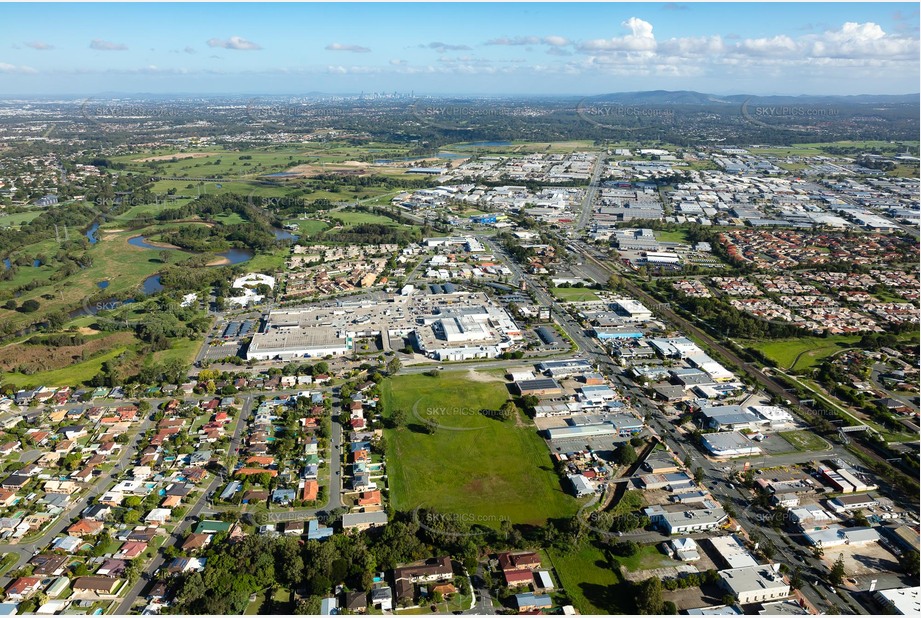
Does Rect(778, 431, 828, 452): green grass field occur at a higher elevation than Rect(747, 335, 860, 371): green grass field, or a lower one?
lower

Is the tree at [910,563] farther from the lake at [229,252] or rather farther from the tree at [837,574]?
the lake at [229,252]

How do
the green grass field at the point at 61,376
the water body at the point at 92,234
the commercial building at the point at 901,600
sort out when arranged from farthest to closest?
1. the water body at the point at 92,234
2. the green grass field at the point at 61,376
3. the commercial building at the point at 901,600

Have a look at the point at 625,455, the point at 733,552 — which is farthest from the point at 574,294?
the point at 733,552

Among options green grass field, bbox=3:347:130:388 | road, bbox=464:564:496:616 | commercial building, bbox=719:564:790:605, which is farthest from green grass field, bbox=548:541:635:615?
green grass field, bbox=3:347:130:388

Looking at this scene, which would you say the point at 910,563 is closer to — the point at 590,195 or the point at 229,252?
the point at 229,252

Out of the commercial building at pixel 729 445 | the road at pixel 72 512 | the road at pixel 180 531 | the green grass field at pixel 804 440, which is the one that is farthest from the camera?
the green grass field at pixel 804 440

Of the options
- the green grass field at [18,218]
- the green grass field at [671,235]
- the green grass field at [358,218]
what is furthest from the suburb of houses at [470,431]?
the green grass field at [358,218]

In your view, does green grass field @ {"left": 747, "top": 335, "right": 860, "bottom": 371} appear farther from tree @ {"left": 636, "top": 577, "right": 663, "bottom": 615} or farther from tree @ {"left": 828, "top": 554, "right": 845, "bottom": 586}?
tree @ {"left": 636, "top": 577, "right": 663, "bottom": 615}
